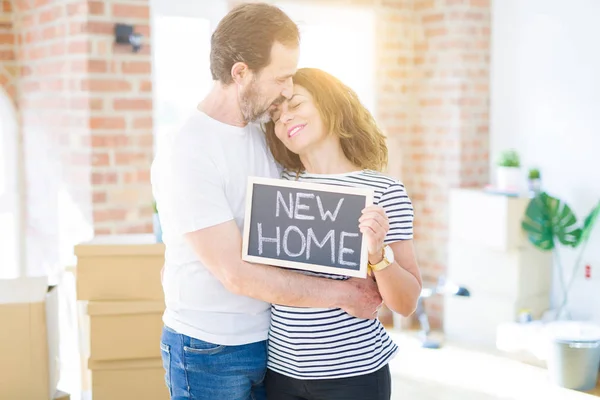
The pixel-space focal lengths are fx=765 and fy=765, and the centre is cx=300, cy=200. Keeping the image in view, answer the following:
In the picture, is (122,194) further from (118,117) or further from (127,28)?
(127,28)

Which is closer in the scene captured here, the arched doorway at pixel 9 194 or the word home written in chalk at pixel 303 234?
the word home written in chalk at pixel 303 234

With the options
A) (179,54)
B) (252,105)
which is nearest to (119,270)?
(252,105)

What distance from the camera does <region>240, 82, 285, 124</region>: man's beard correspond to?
1733mm

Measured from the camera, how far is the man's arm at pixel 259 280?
1646mm

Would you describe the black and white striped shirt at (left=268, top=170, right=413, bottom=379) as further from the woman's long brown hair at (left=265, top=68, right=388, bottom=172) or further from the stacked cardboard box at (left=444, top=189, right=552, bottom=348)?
the stacked cardboard box at (left=444, top=189, right=552, bottom=348)

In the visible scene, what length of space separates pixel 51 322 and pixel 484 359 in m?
2.92

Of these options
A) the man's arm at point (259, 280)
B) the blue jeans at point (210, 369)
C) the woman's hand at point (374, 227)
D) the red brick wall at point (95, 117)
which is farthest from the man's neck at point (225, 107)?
the red brick wall at point (95, 117)

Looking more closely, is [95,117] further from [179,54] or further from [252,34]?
[252,34]

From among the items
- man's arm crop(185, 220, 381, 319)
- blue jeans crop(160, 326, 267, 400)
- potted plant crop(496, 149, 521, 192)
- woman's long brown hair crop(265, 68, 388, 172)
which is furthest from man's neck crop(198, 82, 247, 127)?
potted plant crop(496, 149, 521, 192)

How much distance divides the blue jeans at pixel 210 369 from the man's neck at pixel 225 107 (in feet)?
1.65

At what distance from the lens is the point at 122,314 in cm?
244

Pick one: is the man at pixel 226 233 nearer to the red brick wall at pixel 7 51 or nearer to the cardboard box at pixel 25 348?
the cardboard box at pixel 25 348

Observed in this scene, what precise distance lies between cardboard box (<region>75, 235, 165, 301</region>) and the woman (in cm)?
76

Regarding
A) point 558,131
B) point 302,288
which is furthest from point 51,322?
point 558,131
